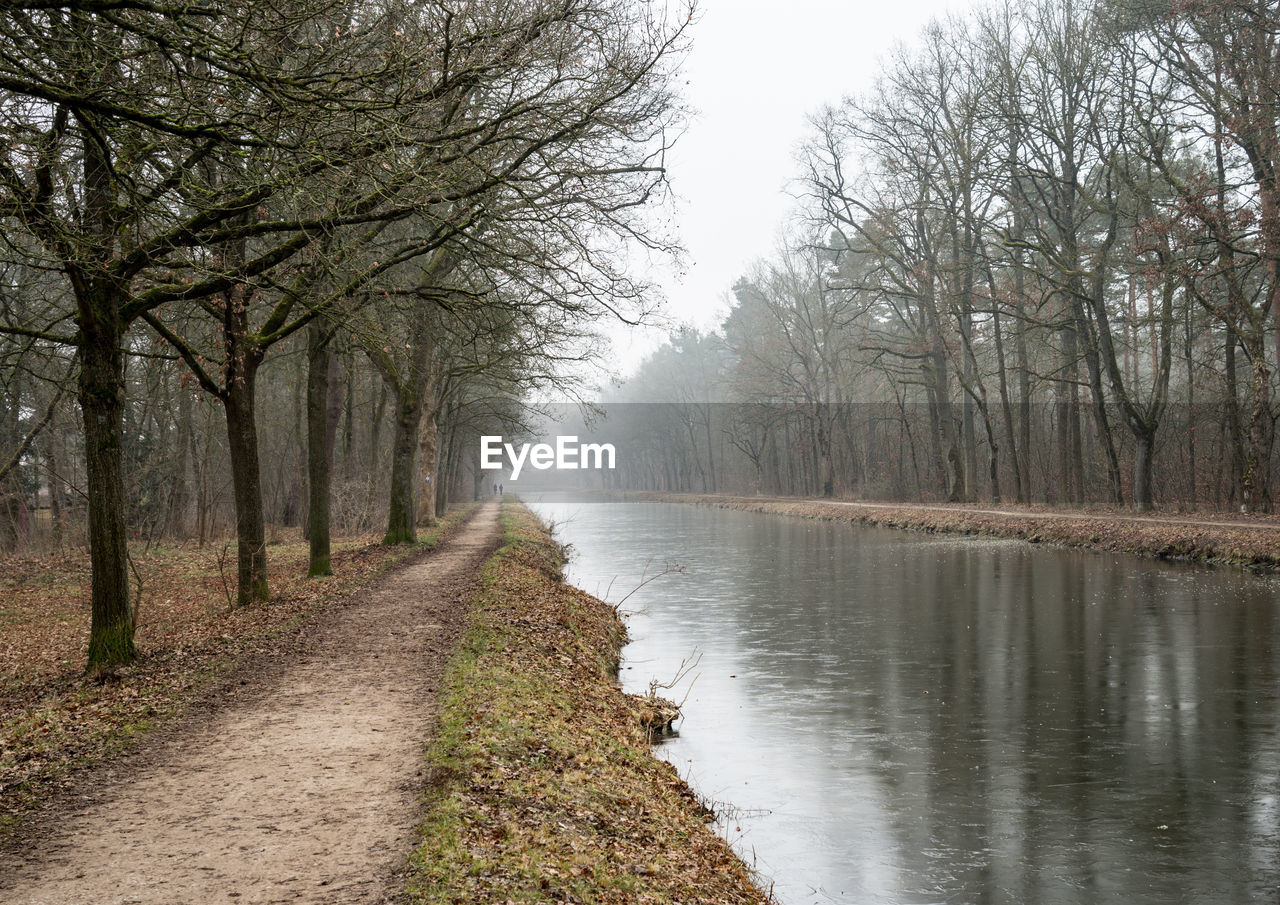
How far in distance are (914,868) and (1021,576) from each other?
55.5ft

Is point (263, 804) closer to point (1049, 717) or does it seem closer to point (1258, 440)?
point (1049, 717)

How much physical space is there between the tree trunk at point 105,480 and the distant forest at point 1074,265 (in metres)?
21.2

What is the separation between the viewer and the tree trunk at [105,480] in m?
10.2

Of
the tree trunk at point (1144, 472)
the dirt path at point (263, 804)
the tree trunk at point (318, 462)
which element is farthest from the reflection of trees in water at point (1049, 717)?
the tree trunk at point (318, 462)

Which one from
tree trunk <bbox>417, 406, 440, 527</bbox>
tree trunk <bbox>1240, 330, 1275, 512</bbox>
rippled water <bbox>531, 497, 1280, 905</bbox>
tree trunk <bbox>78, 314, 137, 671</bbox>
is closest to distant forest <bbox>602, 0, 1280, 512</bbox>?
tree trunk <bbox>1240, 330, 1275, 512</bbox>

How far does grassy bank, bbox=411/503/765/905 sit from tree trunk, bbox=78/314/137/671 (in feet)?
11.3

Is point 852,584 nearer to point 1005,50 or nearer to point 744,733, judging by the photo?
point 744,733

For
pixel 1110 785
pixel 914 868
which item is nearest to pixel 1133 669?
pixel 1110 785

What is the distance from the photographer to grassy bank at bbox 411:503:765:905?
219 inches

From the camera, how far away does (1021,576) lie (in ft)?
75.8

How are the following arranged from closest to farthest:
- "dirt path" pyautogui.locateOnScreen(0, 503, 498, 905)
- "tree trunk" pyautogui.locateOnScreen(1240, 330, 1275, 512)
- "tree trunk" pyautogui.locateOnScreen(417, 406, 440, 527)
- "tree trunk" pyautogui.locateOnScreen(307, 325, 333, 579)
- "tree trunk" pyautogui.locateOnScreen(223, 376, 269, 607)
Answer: "dirt path" pyautogui.locateOnScreen(0, 503, 498, 905) < "tree trunk" pyautogui.locateOnScreen(223, 376, 269, 607) < "tree trunk" pyautogui.locateOnScreen(307, 325, 333, 579) < "tree trunk" pyautogui.locateOnScreen(1240, 330, 1275, 512) < "tree trunk" pyautogui.locateOnScreen(417, 406, 440, 527)

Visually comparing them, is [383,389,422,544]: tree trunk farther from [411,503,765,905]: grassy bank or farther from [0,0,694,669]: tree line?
[411,503,765,905]: grassy bank

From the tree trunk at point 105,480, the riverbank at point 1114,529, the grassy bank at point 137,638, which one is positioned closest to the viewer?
the grassy bank at point 137,638

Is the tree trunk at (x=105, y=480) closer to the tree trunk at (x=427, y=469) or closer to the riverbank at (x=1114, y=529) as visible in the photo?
the riverbank at (x=1114, y=529)
